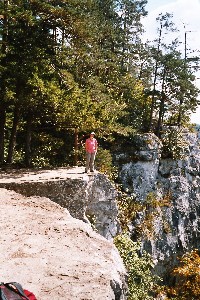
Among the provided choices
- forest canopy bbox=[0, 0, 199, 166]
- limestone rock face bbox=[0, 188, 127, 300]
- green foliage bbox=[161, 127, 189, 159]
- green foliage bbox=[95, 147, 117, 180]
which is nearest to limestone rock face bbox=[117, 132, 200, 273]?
green foliage bbox=[161, 127, 189, 159]

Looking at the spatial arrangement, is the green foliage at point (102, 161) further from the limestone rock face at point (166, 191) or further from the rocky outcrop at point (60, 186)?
the rocky outcrop at point (60, 186)

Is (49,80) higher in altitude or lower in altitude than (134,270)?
higher

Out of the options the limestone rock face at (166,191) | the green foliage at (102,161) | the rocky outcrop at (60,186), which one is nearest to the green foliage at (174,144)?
the limestone rock face at (166,191)

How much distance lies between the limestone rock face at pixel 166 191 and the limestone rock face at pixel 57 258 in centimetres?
1850

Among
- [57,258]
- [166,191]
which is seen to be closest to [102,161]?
[166,191]

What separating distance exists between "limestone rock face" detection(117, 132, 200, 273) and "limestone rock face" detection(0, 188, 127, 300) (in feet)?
60.7

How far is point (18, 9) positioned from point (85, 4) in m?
3.62

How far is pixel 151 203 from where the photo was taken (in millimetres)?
27547

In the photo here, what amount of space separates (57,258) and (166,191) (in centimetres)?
2398

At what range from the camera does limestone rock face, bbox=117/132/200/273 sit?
27406 millimetres

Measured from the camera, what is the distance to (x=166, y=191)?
29.5 m

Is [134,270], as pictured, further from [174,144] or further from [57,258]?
[174,144]

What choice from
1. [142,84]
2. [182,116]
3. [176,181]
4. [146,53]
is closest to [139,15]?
[146,53]

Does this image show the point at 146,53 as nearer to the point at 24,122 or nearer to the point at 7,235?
the point at 24,122
